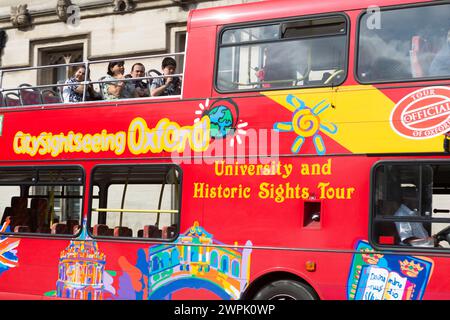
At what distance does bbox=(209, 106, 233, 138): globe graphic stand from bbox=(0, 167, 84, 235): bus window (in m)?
2.20

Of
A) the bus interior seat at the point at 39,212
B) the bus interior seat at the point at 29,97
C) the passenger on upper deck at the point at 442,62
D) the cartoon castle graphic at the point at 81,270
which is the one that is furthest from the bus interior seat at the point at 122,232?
the passenger on upper deck at the point at 442,62

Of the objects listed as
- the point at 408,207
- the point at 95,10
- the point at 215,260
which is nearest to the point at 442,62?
the point at 408,207

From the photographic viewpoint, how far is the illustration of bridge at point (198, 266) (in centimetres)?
885

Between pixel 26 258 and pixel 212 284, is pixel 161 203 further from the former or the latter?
pixel 26 258

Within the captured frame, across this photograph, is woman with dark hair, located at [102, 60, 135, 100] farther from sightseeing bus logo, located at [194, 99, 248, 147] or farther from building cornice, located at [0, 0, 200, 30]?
building cornice, located at [0, 0, 200, 30]

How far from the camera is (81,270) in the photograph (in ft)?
33.0

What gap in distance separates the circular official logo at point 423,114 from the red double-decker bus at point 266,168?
1cm

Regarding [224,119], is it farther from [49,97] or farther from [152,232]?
[49,97]

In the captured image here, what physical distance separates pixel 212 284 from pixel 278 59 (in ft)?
8.98

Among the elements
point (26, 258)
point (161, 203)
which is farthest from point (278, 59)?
point (26, 258)

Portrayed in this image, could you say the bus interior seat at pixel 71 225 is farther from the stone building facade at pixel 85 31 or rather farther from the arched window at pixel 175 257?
the stone building facade at pixel 85 31

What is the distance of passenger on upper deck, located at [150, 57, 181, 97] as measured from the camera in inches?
398

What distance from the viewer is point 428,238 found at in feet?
26.1

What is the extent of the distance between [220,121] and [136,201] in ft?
5.78
